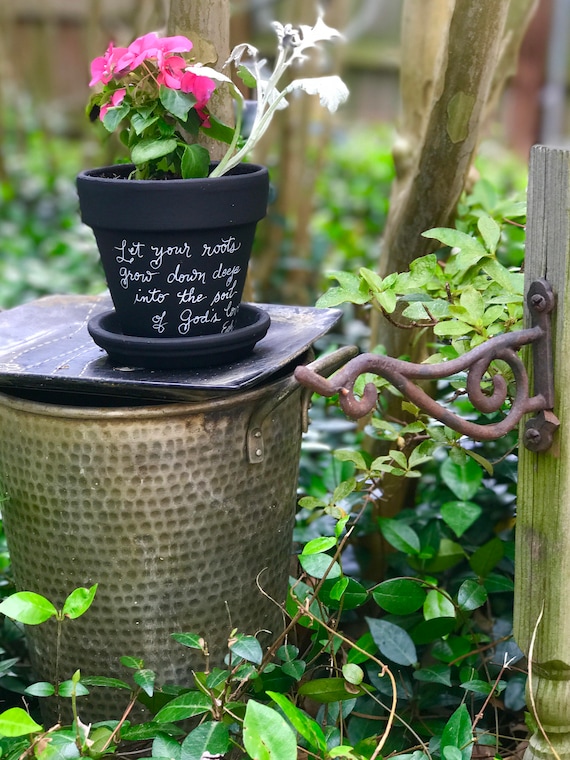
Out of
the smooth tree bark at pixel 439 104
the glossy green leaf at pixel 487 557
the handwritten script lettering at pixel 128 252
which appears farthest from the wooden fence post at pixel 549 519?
the handwritten script lettering at pixel 128 252

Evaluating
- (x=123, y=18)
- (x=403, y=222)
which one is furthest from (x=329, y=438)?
(x=123, y=18)

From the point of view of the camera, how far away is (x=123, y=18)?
23.9 ft

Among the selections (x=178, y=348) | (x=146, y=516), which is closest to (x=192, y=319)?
(x=178, y=348)

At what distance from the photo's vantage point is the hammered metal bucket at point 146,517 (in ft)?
4.47

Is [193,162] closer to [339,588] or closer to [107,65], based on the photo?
[107,65]

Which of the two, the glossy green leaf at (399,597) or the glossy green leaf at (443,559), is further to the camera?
the glossy green leaf at (443,559)

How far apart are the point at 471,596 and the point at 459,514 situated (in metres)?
0.18

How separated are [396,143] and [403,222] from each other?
1.33ft

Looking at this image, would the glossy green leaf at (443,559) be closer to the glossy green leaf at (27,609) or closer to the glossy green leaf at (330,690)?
the glossy green leaf at (330,690)

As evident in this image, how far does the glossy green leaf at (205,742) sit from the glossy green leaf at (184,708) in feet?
0.11

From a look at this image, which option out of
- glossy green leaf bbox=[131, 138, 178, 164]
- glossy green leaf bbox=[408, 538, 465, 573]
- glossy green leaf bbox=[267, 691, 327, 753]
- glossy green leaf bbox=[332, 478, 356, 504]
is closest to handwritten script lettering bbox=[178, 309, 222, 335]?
glossy green leaf bbox=[131, 138, 178, 164]

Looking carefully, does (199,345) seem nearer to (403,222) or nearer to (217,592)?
(217,592)

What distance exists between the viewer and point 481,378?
1.19m

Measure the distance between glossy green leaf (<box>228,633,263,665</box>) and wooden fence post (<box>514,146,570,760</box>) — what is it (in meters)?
0.38
